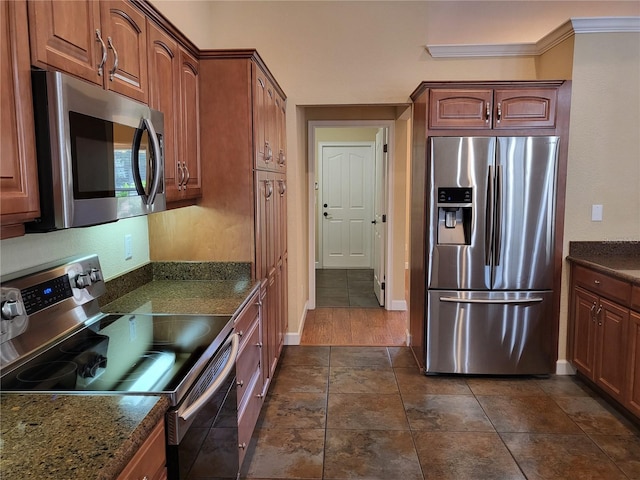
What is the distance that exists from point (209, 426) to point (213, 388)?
0.49 feet

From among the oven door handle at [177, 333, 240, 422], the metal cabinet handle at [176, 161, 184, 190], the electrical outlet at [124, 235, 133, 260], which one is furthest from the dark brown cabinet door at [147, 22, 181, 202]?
the oven door handle at [177, 333, 240, 422]

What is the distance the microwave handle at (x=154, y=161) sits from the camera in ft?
5.88

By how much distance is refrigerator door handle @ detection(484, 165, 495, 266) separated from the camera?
3352mm

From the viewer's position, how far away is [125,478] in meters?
1.07

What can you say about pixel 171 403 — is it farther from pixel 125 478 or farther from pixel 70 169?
pixel 70 169

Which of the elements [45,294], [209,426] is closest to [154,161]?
[45,294]

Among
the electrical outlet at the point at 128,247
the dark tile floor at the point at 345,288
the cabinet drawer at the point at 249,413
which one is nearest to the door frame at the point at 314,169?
the dark tile floor at the point at 345,288

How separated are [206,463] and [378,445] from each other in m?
1.36

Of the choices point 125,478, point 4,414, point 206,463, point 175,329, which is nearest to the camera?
point 125,478

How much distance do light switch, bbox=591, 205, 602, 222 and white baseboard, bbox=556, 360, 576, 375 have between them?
43.2 inches

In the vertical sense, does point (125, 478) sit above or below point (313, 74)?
below

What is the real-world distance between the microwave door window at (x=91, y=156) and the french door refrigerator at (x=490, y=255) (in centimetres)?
237

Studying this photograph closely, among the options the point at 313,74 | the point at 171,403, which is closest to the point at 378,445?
the point at 171,403

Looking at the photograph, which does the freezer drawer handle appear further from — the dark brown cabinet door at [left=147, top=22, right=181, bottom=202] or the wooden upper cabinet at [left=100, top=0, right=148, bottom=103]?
the wooden upper cabinet at [left=100, top=0, right=148, bottom=103]
